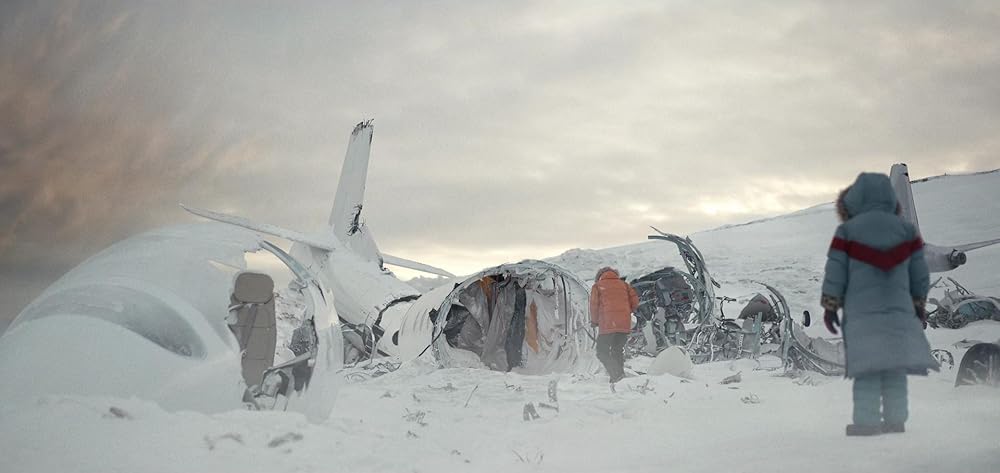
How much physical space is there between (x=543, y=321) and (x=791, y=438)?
938 cm

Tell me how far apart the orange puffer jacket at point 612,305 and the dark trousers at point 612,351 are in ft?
0.34

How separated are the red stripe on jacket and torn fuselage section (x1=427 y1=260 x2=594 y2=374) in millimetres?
8882

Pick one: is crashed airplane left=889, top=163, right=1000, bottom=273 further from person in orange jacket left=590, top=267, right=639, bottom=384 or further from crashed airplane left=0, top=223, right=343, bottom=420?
crashed airplane left=0, top=223, right=343, bottom=420

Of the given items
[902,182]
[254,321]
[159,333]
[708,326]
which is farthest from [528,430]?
[902,182]

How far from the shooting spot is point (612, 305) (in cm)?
1062

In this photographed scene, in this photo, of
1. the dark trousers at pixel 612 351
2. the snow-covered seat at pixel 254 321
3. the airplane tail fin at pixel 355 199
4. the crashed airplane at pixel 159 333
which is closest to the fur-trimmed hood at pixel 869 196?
the crashed airplane at pixel 159 333

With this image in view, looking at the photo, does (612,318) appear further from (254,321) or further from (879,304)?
(879,304)

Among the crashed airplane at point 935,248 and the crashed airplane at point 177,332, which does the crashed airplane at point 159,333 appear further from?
the crashed airplane at point 935,248

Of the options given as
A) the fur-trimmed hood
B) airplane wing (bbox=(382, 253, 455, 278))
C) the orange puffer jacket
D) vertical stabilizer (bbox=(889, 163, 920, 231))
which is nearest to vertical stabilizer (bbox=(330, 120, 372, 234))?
airplane wing (bbox=(382, 253, 455, 278))

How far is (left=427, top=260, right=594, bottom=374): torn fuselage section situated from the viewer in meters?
13.8

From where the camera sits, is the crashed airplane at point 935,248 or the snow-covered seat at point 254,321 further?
the crashed airplane at point 935,248

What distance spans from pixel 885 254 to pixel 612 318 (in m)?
6.08

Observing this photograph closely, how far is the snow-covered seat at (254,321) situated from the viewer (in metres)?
7.18

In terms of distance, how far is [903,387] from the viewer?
4727 millimetres
